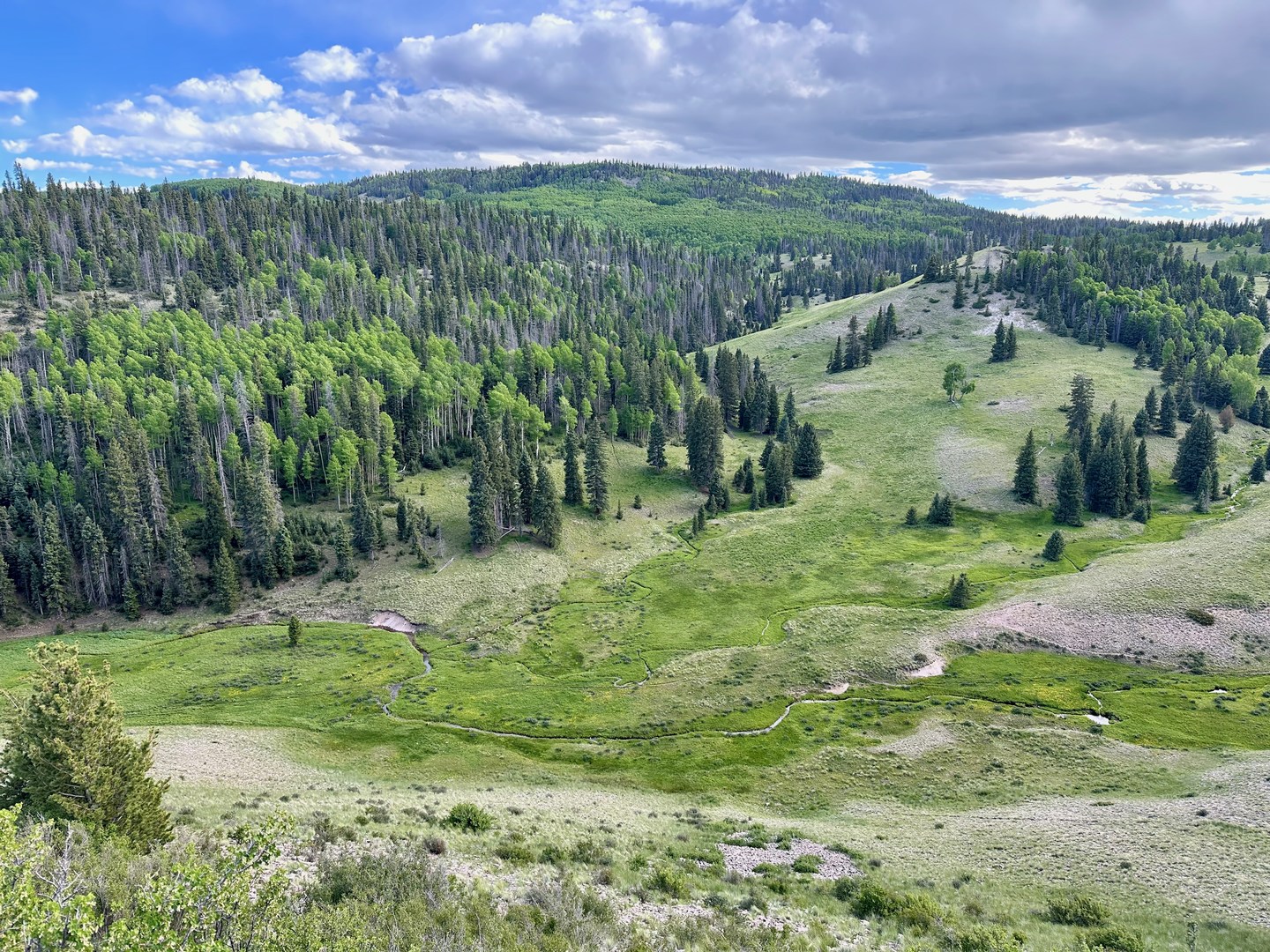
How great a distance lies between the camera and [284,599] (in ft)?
318

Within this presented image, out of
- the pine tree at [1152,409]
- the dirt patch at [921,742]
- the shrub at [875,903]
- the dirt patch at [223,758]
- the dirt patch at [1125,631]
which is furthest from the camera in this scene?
the pine tree at [1152,409]

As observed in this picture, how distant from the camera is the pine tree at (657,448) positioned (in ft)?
486

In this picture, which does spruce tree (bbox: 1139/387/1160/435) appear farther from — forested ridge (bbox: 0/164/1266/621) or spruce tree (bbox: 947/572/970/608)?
spruce tree (bbox: 947/572/970/608)

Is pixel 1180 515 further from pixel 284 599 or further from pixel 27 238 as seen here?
pixel 27 238

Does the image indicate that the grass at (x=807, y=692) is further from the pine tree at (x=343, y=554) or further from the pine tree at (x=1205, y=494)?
the pine tree at (x=1205, y=494)

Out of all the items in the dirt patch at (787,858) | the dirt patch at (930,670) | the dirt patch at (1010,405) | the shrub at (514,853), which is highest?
the dirt patch at (1010,405)

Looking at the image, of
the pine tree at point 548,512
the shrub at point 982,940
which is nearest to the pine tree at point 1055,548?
the pine tree at point 548,512

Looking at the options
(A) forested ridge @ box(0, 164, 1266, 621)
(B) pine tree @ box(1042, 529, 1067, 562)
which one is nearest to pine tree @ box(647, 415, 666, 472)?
(A) forested ridge @ box(0, 164, 1266, 621)

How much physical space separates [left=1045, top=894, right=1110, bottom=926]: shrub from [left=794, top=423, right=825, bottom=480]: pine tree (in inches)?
4491

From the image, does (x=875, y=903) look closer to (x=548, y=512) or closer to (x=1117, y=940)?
(x=1117, y=940)

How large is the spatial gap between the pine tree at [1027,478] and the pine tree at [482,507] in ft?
318

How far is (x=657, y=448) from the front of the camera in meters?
148

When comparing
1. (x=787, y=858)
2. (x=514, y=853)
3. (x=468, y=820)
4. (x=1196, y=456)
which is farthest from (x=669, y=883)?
(x=1196, y=456)

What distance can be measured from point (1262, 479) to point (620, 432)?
12949 centimetres
